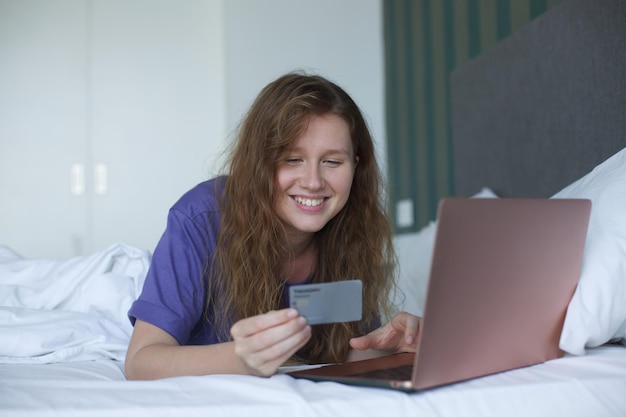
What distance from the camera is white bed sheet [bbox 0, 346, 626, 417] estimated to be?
86 cm

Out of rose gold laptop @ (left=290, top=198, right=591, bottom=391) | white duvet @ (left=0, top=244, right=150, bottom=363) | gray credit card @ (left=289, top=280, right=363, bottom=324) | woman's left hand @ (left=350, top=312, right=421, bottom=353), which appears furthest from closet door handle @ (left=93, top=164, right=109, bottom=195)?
gray credit card @ (left=289, top=280, right=363, bottom=324)

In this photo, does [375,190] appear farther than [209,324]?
Yes

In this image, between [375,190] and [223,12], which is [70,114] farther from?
[375,190]

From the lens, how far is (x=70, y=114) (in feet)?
Answer: 12.1

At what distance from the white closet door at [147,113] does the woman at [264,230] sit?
235cm

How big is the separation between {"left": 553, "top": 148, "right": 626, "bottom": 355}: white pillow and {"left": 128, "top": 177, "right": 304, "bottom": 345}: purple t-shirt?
65 centimetres

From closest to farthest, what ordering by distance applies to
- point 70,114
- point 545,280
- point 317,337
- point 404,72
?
point 545,280 < point 317,337 < point 404,72 < point 70,114

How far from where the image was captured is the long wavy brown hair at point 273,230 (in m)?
1.32

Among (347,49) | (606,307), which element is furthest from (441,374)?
(347,49)

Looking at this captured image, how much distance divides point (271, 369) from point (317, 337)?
0.52m

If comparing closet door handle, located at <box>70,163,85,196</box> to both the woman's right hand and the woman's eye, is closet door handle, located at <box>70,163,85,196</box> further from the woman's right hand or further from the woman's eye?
the woman's right hand

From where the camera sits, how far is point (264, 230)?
53.4 inches

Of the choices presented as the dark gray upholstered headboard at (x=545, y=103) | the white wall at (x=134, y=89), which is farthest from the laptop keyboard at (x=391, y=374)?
the white wall at (x=134, y=89)

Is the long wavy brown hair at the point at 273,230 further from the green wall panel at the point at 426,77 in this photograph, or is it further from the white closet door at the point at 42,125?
the white closet door at the point at 42,125
